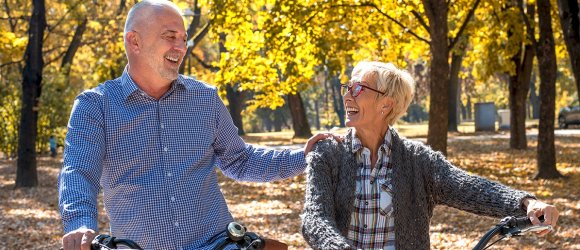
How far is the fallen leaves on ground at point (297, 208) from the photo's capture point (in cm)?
1159

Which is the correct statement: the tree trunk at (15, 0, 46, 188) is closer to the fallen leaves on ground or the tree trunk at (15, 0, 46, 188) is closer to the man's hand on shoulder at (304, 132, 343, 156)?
the fallen leaves on ground

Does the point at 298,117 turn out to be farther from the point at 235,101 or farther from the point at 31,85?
the point at 31,85

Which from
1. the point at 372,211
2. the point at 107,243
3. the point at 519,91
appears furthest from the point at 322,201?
the point at 519,91

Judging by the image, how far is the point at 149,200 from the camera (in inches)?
145

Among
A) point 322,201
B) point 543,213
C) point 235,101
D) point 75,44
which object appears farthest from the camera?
point 235,101

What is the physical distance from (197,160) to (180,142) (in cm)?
10

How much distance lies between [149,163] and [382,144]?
3.10 ft

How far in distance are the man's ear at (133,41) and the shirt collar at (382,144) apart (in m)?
0.95

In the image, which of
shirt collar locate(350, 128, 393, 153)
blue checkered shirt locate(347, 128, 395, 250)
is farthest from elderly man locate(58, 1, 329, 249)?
blue checkered shirt locate(347, 128, 395, 250)

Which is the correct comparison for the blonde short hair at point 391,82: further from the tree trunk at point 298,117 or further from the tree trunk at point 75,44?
the tree trunk at point 298,117

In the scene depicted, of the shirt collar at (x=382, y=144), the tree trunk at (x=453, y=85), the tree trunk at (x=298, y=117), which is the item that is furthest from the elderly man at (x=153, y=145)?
the tree trunk at (x=298, y=117)

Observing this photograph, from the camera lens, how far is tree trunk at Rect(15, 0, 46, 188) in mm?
19594

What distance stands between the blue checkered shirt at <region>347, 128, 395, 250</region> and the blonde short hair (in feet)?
0.77

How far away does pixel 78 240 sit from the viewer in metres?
3.07
